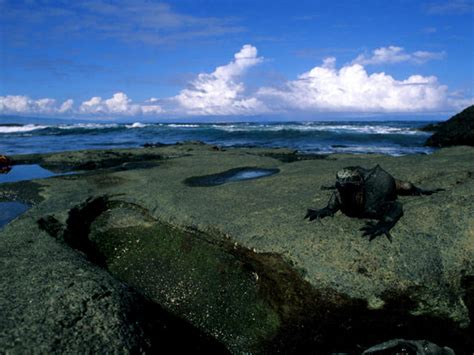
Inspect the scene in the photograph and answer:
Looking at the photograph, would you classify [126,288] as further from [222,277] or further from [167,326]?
[222,277]

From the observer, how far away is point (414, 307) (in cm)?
329

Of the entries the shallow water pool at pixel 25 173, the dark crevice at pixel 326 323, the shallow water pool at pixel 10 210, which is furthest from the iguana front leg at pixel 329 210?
the shallow water pool at pixel 25 173

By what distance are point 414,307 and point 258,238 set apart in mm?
1521

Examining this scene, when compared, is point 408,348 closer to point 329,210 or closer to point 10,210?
point 329,210

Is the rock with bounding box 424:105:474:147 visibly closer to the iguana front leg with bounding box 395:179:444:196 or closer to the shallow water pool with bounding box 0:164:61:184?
the iguana front leg with bounding box 395:179:444:196

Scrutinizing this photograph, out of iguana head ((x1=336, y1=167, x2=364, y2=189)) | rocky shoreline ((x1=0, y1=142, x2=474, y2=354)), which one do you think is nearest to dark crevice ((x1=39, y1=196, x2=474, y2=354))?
rocky shoreline ((x1=0, y1=142, x2=474, y2=354))

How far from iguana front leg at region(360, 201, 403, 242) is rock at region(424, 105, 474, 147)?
22771mm

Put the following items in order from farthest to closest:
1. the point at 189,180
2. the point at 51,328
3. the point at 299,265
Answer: the point at 189,180, the point at 299,265, the point at 51,328

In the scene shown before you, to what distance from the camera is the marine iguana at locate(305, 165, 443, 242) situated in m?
3.96

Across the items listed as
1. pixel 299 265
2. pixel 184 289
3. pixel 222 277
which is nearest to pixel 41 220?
pixel 184 289

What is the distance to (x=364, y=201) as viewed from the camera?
4223mm

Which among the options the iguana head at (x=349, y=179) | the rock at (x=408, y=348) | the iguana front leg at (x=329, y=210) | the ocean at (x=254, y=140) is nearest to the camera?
the rock at (x=408, y=348)

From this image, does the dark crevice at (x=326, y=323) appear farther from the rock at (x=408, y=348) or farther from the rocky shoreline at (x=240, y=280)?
the rock at (x=408, y=348)

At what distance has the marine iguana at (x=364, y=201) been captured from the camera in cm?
396
